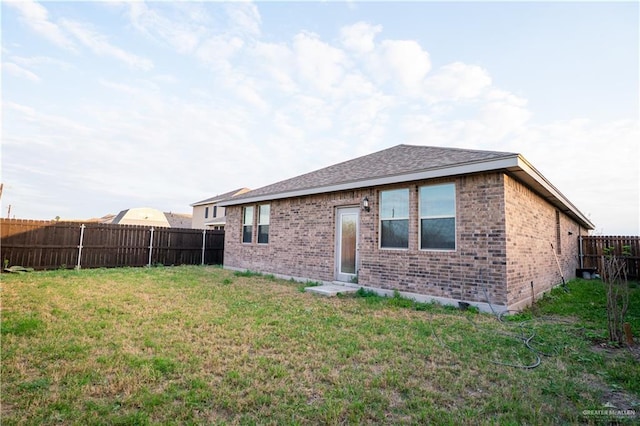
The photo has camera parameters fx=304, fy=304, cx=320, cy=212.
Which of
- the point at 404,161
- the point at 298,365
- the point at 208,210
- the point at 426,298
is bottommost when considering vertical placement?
the point at 298,365

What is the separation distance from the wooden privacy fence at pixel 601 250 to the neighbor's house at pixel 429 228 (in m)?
4.58

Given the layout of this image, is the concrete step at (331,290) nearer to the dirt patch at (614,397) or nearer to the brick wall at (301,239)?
the brick wall at (301,239)

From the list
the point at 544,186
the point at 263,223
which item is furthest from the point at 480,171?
the point at 263,223

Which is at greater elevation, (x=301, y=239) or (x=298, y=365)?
(x=301, y=239)

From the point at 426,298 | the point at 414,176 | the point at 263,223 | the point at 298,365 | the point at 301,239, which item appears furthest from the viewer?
the point at 263,223

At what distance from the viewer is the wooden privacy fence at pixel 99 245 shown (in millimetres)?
11227

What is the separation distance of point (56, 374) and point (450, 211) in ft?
23.0

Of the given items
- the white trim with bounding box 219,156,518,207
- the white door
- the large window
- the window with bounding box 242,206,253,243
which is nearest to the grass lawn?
the large window

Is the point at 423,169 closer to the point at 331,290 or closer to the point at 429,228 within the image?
the point at 429,228

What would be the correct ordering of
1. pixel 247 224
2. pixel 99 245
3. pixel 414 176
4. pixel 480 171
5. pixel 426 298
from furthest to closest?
pixel 247 224, pixel 99 245, pixel 414 176, pixel 426 298, pixel 480 171

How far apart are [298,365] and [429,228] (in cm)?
489

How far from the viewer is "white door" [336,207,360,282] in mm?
8969

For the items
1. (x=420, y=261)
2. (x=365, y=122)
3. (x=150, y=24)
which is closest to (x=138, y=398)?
(x=420, y=261)

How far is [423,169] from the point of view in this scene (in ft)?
23.0
